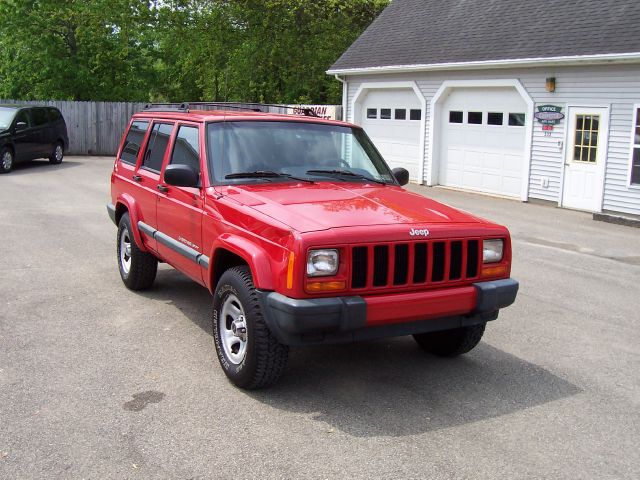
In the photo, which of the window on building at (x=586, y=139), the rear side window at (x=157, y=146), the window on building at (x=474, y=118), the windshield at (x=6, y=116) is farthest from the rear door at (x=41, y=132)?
the rear side window at (x=157, y=146)

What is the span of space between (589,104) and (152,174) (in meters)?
10.8

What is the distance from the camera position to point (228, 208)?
5.20m

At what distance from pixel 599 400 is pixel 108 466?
3209mm

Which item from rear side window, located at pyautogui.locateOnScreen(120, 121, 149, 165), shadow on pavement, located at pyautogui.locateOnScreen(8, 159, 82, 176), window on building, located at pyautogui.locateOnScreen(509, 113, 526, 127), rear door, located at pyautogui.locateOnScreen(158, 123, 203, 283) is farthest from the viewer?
shadow on pavement, located at pyautogui.locateOnScreen(8, 159, 82, 176)

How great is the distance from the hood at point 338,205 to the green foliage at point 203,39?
25542mm

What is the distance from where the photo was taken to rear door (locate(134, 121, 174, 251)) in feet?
22.1

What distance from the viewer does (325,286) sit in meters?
4.46

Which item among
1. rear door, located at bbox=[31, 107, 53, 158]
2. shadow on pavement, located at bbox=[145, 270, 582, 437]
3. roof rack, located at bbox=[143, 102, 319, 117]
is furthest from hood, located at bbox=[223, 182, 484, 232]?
rear door, located at bbox=[31, 107, 53, 158]

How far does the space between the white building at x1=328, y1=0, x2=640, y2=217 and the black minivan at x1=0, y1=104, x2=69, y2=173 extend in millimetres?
8844

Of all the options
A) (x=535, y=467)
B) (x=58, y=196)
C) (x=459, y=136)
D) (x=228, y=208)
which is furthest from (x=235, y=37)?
(x=535, y=467)

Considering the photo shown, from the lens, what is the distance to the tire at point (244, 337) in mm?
4707

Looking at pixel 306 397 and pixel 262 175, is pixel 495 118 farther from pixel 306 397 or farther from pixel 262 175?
pixel 306 397

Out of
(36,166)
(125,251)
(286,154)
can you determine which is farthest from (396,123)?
(286,154)

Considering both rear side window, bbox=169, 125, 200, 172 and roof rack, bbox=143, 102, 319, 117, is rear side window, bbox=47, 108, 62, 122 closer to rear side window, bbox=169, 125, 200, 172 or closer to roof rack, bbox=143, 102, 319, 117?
roof rack, bbox=143, 102, 319, 117
